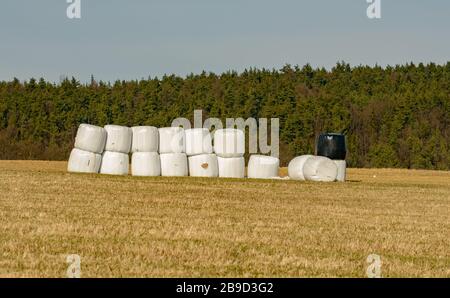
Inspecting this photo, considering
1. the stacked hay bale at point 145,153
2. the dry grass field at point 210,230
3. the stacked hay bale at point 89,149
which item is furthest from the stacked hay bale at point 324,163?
the stacked hay bale at point 89,149

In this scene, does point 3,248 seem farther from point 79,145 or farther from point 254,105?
point 254,105

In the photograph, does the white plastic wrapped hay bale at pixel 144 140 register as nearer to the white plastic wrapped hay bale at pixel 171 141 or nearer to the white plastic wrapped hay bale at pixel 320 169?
the white plastic wrapped hay bale at pixel 171 141

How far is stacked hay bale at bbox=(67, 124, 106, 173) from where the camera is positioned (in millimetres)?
35750

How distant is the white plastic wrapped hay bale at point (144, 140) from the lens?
36.6 m

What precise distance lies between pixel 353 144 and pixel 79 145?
78.9 meters

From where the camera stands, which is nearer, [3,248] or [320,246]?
[3,248]

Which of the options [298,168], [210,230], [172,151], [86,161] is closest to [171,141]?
[172,151]

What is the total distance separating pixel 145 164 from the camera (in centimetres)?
3653

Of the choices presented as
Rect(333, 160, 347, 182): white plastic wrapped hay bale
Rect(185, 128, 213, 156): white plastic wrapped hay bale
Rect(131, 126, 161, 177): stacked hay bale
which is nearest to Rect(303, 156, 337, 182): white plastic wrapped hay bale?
Rect(333, 160, 347, 182): white plastic wrapped hay bale

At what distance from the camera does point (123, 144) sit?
119 feet

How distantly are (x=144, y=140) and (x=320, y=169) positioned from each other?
7.48 m

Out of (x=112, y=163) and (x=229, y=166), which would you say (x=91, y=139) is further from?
(x=229, y=166)
